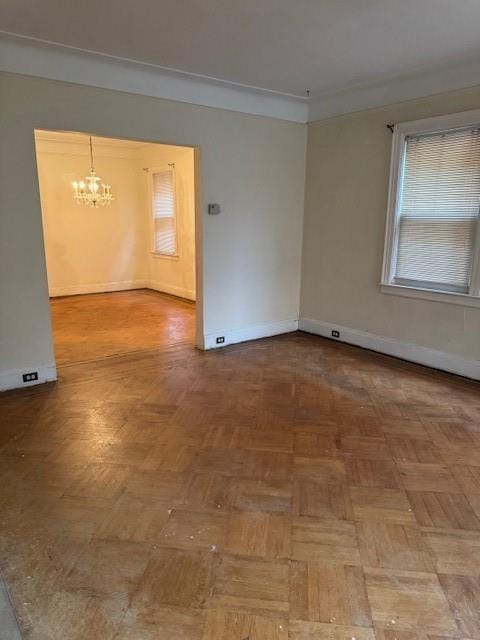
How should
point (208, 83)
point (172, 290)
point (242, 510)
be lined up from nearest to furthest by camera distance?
1. point (242, 510)
2. point (208, 83)
3. point (172, 290)

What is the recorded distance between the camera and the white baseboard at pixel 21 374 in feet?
11.1

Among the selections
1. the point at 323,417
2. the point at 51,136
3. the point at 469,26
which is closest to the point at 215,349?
the point at 323,417

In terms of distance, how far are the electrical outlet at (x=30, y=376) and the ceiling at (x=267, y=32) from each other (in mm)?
2464

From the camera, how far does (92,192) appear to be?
6.70 meters

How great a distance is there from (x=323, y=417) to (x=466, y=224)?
6.84 ft

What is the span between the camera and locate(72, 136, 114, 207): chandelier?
6.75 metres

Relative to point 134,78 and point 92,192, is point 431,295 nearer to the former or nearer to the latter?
point 134,78

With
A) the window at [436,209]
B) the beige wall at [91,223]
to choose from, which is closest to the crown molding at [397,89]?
the window at [436,209]

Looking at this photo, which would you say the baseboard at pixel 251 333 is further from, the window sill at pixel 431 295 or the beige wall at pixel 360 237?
the window sill at pixel 431 295

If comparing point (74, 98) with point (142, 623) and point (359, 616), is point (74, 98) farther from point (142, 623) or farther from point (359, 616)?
point (359, 616)

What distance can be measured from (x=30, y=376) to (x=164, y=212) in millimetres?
4563

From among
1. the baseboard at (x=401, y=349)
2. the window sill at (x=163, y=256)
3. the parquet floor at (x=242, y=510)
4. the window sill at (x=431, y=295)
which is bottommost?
the parquet floor at (x=242, y=510)

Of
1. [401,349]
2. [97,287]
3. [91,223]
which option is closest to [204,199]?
[401,349]

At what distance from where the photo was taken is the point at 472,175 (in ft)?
11.5
